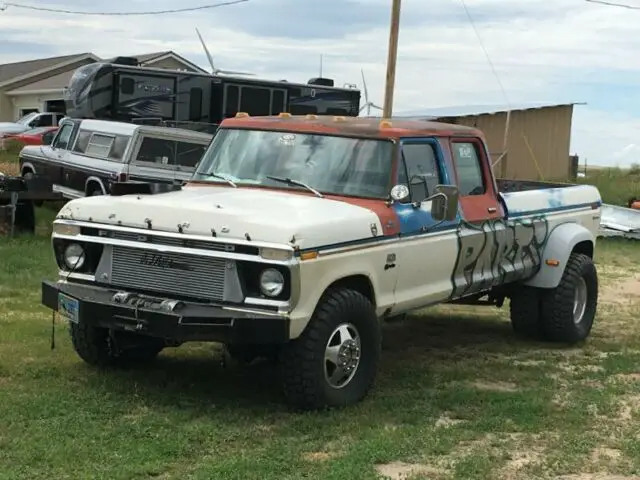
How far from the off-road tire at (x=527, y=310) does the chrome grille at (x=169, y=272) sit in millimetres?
3940

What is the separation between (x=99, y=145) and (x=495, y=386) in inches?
404

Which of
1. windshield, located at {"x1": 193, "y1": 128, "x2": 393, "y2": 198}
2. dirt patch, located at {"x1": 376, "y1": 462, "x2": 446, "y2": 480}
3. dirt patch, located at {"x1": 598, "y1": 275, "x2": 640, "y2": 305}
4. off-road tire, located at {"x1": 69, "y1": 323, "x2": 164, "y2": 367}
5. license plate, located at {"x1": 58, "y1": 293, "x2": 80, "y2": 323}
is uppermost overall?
windshield, located at {"x1": 193, "y1": 128, "x2": 393, "y2": 198}

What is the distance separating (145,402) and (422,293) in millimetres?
2173

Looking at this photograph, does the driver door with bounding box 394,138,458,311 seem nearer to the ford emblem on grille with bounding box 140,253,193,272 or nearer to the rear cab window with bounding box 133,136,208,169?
the ford emblem on grille with bounding box 140,253,193,272

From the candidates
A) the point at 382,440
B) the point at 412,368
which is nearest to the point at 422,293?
the point at 412,368

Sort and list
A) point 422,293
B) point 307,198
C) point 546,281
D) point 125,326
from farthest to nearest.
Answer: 1. point 546,281
2. point 422,293
3. point 307,198
4. point 125,326

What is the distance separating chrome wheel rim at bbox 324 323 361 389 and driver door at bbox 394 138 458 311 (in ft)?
2.19

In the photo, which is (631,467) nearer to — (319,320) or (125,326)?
(319,320)

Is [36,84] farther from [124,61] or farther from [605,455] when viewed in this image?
[605,455]

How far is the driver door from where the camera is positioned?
671 cm

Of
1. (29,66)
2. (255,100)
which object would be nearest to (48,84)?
(29,66)

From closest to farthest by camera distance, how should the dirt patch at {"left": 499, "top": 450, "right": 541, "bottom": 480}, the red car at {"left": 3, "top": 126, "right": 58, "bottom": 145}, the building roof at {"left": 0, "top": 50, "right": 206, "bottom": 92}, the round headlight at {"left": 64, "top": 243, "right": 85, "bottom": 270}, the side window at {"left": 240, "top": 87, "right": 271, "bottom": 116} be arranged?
the dirt patch at {"left": 499, "top": 450, "right": 541, "bottom": 480}
the round headlight at {"left": 64, "top": 243, "right": 85, "bottom": 270}
the side window at {"left": 240, "top": 87, "right": 271, "bottom": 116}
the red car at {"left": 3, "top": 126, "right": 58, "bottom": 145}
the building roof at {"left": 0, "top": 50, "right": 206, "bottom": 92}

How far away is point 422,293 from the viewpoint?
6.95m

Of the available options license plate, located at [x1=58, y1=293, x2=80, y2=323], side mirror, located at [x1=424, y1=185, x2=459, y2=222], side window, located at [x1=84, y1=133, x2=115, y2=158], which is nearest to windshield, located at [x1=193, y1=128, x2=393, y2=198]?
side mirror, located at [x1=424, y1=185, x2=459, y2=222]
